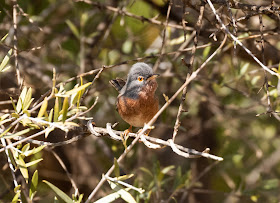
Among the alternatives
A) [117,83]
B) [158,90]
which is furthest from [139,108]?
[158,90]

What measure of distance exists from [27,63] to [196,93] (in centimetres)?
203

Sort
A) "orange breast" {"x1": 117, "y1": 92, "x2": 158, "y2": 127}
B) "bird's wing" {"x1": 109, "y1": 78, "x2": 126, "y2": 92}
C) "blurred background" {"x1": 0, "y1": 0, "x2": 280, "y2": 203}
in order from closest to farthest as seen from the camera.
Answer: "orange breast" {"x1": 117, "y1": 92, "x2": 158, "y2": 127}, "bird's wing" {"x1": 109, "y1": 78, "x2": 126, "y2": 92}, "blurred background" {"x1": 0, "y1": 0, "x2": 280, "y2": 203}

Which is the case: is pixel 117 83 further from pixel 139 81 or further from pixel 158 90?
pixel 158 90

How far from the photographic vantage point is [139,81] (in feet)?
12.5

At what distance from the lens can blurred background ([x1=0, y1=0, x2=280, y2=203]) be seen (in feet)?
14.8

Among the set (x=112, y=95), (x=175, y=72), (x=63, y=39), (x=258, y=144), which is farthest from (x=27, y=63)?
(x=258, y=144)

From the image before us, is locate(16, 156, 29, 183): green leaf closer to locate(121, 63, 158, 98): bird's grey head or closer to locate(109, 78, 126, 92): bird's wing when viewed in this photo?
locate(121, 63, 158, 98): bird's grey head

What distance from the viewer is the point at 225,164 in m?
5.00

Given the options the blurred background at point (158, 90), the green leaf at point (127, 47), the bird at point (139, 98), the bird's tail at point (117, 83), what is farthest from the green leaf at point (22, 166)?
the green leaf at point (127, 47)

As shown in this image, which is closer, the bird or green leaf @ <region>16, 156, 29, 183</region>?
green leaf @ <region>16, 156, 29, 183</region>

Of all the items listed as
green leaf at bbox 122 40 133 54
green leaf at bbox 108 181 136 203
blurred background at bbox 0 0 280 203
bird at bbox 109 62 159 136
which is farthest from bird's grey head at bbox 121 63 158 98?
green leaf at bbox 108 181 136 203

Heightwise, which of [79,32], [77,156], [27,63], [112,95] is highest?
[79,32]

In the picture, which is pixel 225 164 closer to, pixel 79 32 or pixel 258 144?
pixel 258 144

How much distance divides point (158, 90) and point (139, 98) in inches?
A: 50.6
